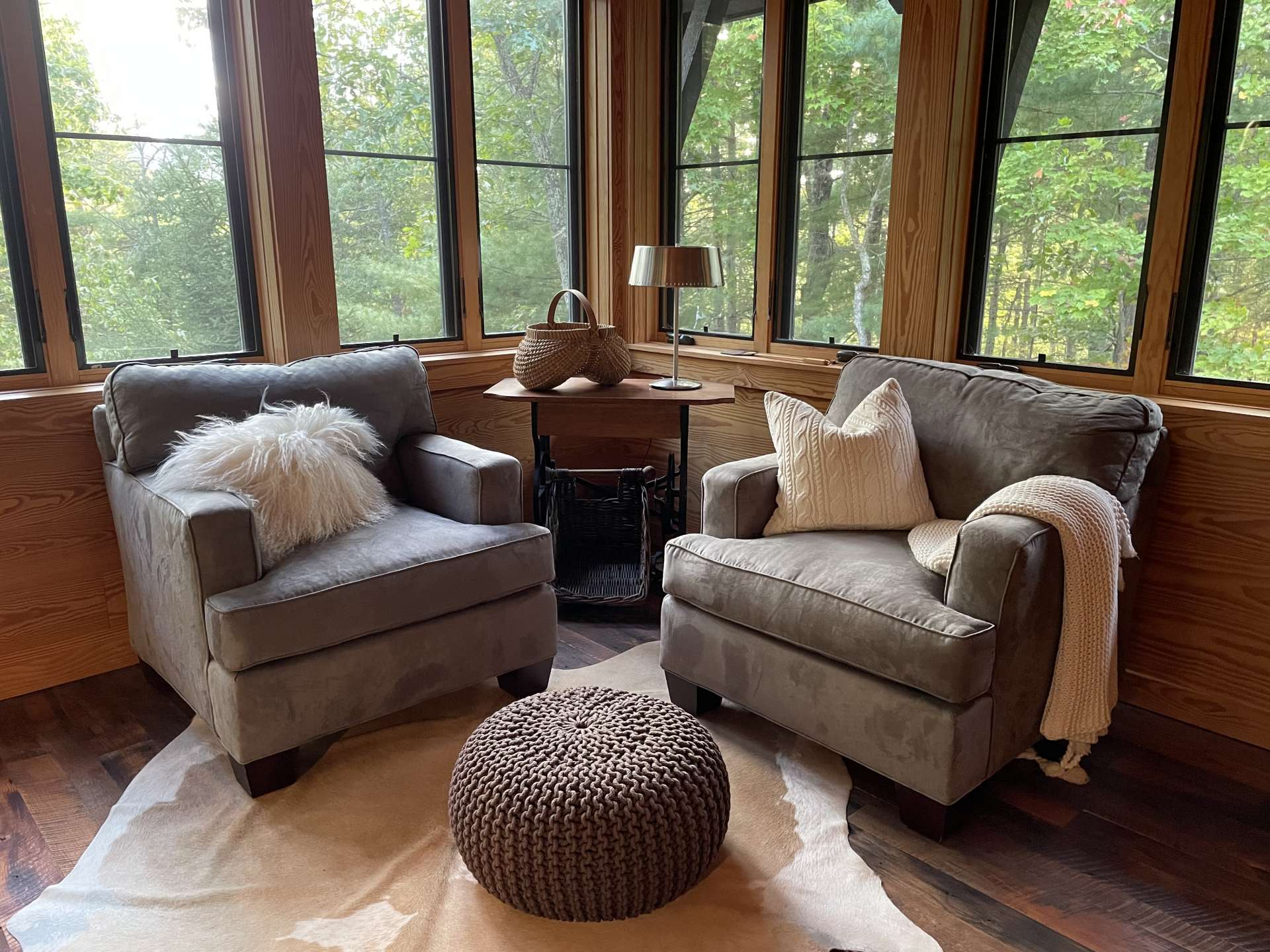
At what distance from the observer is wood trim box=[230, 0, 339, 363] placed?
2.67 m

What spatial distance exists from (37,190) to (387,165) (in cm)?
105

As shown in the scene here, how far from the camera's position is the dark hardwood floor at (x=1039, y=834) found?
1.62 metres

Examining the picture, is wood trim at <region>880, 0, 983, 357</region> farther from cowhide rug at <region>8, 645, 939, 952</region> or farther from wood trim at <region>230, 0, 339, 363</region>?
wood trim at <region>230, 0, 339, 363</region>

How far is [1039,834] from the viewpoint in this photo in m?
1.87

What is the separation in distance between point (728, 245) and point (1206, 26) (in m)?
1.60

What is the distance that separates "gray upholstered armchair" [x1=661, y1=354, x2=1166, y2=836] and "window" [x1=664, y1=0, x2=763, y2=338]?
3.15 feet

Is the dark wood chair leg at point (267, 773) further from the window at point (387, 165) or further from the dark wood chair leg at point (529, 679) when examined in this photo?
the window at point (387, 165)

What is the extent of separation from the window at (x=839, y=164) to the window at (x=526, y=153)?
90 centimetres

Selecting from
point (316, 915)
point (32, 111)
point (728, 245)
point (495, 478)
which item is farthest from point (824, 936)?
point (32, 111)

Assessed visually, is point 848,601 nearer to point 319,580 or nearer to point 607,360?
point 319,580

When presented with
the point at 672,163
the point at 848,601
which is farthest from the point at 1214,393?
the point at 672,163

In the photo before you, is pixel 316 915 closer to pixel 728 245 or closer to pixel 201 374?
pixel 201 374

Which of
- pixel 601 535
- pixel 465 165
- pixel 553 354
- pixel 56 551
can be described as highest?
pixel 465 165

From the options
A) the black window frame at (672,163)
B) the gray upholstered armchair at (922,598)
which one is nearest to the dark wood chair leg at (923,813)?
the gray upholstered armchair at (922,598)
